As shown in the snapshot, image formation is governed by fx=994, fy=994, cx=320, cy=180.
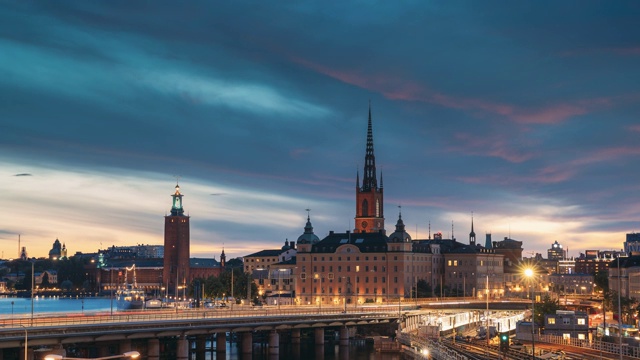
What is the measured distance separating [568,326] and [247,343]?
4227 centimetres

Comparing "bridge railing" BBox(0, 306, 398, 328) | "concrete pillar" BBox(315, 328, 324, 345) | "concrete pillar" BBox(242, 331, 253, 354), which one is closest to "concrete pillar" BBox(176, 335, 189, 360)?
"bridge railing" BBox(0, 306, 398, 328)

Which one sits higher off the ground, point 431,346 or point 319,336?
point 431,346

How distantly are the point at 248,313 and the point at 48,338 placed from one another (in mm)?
43502

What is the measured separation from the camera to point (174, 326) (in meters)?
117

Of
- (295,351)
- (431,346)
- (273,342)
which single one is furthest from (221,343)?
(431,346)

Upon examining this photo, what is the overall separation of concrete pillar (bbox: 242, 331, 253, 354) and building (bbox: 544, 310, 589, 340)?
3893cm

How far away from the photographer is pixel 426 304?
18825cm

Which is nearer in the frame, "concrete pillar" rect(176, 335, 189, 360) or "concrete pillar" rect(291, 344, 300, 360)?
"concrete pillar" rect(176, 335, 189, 360)

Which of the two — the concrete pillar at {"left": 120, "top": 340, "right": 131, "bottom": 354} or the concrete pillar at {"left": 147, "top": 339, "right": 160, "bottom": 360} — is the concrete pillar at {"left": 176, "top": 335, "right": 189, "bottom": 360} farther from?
the concrete pillar at {"left": 120, "top": 340, "right": 131, "bottom": 354}

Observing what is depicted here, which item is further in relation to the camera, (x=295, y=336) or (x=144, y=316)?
(x=295, y=336)

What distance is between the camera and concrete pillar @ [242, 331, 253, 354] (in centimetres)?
13329

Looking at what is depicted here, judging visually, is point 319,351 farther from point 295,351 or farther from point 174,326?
point 174,326

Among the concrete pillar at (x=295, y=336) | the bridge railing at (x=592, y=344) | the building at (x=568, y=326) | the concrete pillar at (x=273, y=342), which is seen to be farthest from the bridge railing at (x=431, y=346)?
the concrete pillar at (x=273, y=342)

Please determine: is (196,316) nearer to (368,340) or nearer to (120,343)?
(120,343)
